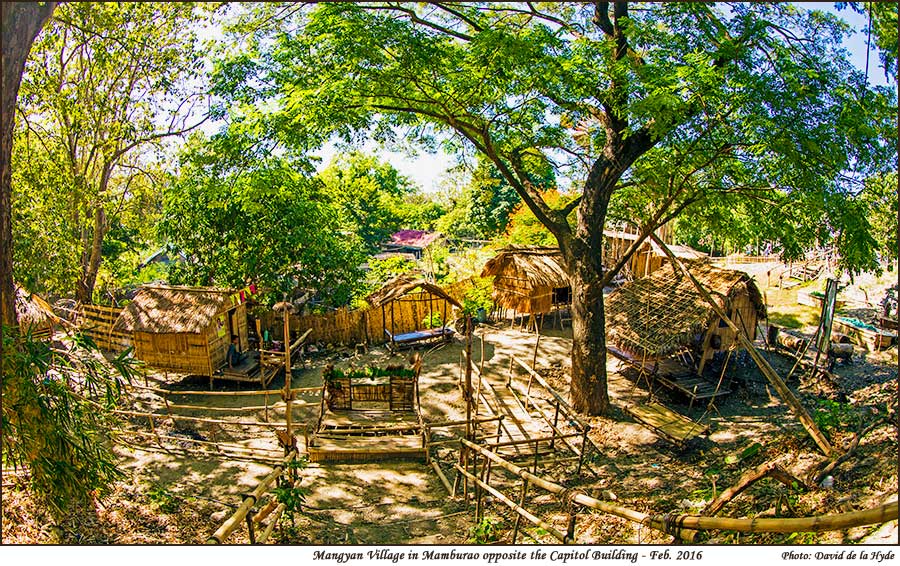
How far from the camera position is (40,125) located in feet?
41.9

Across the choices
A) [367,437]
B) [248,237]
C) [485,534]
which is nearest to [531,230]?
[248,237]

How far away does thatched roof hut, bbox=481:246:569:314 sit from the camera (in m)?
15.5

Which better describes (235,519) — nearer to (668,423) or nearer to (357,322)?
(668,423)

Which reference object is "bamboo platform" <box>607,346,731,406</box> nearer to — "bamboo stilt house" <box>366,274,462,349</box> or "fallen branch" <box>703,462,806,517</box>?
"bamboo stilt house" <box>366,274,462,349</box>

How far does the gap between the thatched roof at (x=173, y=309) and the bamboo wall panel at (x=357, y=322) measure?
118 inches

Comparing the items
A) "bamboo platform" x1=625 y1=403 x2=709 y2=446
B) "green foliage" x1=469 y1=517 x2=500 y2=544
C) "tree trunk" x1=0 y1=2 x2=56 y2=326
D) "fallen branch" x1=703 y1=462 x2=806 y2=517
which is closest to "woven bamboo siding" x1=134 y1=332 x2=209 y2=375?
"tree trunk" x1=0 y1=2 x2=56 y2=326

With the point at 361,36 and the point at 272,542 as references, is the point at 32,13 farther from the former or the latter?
the point at 272,542

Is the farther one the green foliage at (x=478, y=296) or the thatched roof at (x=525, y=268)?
the green foliage at (x=478, y=296)

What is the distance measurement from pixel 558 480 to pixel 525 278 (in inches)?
325

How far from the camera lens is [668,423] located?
31.3 feet

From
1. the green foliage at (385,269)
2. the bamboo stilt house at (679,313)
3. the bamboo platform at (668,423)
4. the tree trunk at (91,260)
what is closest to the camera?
the bamboo platform at (668,423)

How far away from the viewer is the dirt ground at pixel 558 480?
212 inches

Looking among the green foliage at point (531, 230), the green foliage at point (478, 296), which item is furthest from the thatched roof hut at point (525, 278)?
the green foliage at point (531, 230)

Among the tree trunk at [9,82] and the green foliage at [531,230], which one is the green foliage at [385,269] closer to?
the green foliage at [531,230]
